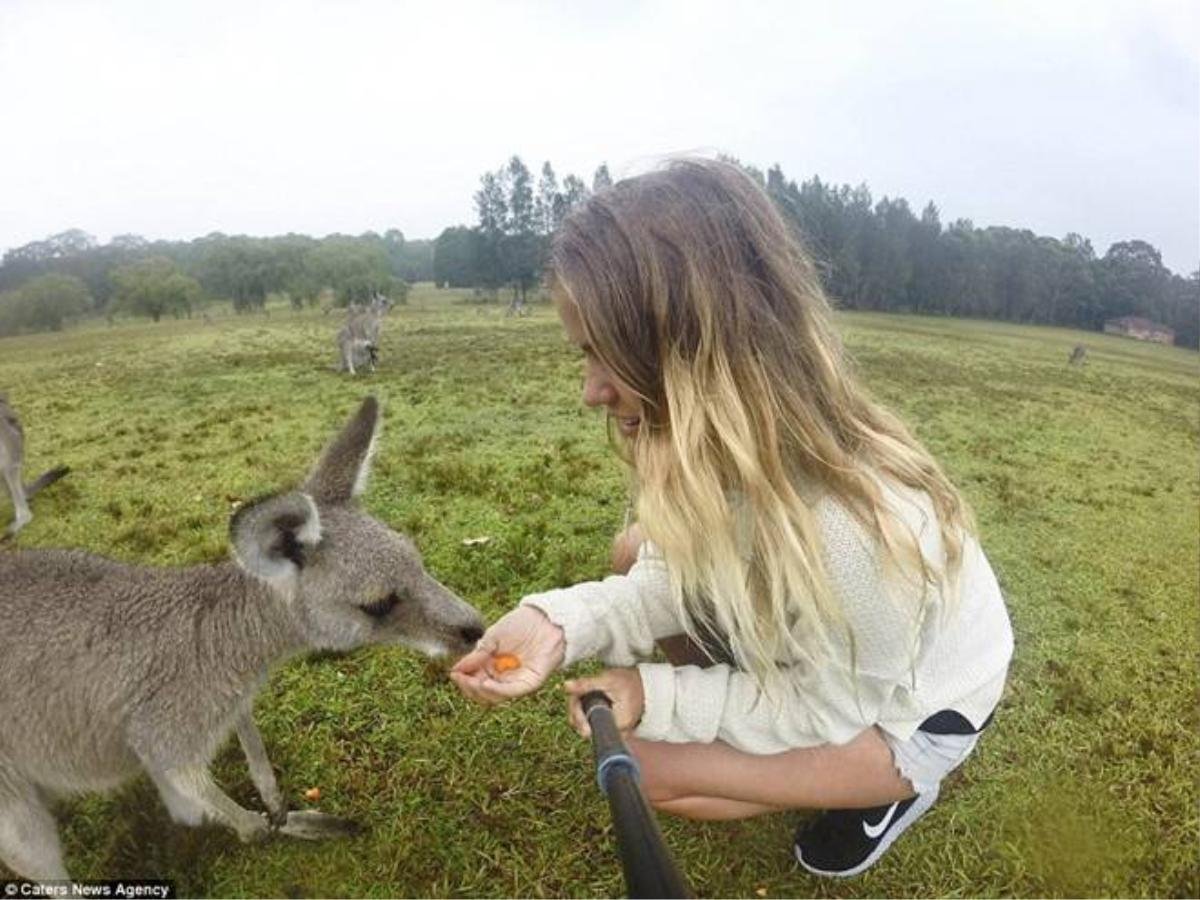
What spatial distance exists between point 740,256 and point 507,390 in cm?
948

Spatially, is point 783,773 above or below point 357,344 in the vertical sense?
below

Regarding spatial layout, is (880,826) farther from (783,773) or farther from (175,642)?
(175,642)

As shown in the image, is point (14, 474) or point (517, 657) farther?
point (14, 474)

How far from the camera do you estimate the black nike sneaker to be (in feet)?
7.40

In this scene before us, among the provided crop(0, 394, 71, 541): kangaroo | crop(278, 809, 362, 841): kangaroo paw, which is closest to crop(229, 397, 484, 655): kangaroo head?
crop(278, 809, 362, 841): kangaroo paw

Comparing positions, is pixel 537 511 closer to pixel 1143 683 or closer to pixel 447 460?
pixel 447 460

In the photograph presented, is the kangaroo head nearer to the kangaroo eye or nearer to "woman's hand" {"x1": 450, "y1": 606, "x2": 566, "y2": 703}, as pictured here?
the kangaroo eye

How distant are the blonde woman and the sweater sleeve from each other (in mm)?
18

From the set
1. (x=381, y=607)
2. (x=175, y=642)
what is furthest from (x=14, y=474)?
(x=381, y=607)

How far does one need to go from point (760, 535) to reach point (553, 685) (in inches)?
75.3

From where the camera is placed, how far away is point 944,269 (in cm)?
5138

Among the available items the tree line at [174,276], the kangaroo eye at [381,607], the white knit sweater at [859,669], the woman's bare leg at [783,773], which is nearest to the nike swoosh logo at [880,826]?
the woman's bare leg at [783,773]

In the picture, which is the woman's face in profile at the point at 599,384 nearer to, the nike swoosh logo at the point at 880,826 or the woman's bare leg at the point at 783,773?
the woman's bare leg at the point at 783,773

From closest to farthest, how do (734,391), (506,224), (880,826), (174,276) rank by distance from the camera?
(734,391) < (880,826) < (174,276) < (506,224)
